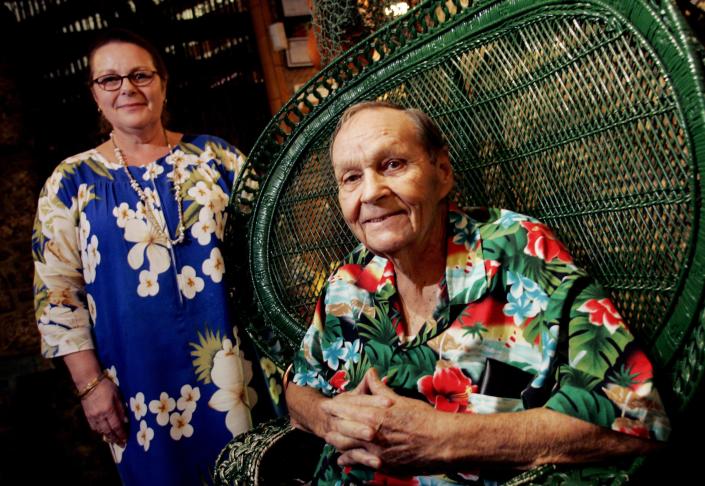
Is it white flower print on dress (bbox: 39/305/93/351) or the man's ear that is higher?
the man's ear

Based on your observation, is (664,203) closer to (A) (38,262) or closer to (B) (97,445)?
(A) (38,262)

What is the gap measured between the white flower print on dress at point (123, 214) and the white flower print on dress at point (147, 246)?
0.01m

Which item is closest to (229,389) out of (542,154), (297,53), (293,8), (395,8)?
(542,154)

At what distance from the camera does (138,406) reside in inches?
69.4

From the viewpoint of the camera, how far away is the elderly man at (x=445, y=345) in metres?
0.89

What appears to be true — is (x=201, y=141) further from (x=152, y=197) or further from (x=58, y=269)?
(x=58, y=269)

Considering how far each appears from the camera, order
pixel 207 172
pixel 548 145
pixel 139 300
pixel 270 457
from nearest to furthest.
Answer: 1. pixel 548 145
2. pixel 270 457
3. pixel 139 300
4. pixel 207 172

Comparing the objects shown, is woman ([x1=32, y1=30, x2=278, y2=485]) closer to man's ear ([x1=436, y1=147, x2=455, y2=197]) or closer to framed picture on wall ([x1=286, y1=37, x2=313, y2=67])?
man's ear ([x1=436, y1=147, x2=455, y2=197])

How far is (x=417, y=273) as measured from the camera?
122cm

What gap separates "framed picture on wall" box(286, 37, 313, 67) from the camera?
14.7 ft

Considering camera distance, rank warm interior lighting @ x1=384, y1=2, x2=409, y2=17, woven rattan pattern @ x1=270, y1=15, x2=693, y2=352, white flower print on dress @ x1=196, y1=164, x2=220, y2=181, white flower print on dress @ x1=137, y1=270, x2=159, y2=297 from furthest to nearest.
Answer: warm interior lighting @ x1=384, y1=2, x2=409, y2=17 → white flower print on dress @ x1=196, y1=164, x2=220, y2=181 → white flower print on dress @ x1=137, y1=270, x2=159, y2=297 → woven rattan pattern @ x1=270, y1=15, x2=693, y2=352

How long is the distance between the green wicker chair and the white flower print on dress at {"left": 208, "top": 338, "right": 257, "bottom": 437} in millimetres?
121

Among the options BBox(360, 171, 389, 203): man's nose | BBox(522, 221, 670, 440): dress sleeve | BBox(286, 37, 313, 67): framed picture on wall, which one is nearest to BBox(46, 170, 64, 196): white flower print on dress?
BBox(360, 171, 389, 203): man's nose

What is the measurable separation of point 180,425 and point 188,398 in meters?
0.08
